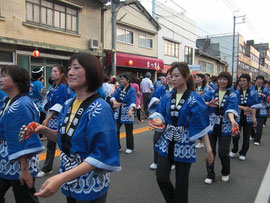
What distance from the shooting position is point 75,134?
1.58m

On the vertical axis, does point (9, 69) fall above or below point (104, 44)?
below

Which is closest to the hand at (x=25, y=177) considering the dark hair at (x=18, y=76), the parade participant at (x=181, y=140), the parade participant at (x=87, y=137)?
the parade participant at (x=87, y=137)

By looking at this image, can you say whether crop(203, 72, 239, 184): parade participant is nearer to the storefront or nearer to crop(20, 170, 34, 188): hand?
crop(20, 170, 34, 188): hand

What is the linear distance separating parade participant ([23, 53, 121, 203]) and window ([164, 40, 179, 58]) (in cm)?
2023

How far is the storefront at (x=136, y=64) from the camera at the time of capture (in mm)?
15306

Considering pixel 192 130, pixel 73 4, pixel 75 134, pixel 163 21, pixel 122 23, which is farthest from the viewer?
pixel 163 21

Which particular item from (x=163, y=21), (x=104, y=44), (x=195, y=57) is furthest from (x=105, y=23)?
(x=195, y=57)

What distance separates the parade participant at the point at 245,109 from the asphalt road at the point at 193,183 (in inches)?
11.5

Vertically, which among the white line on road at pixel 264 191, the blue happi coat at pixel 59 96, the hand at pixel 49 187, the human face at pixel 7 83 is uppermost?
the human face at pixel 7 83

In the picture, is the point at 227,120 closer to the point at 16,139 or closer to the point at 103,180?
the point at 103,180

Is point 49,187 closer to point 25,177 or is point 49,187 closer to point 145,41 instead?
point 25,177

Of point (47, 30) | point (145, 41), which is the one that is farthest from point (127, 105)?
point (145, 41)

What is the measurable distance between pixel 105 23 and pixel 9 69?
1340cm

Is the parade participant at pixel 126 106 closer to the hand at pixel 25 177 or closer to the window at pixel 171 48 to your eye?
the hand at pixel 25 177
